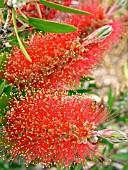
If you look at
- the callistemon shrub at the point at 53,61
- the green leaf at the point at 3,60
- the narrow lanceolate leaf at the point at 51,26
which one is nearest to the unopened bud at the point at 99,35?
the callistemon shrub at the point at 53,61

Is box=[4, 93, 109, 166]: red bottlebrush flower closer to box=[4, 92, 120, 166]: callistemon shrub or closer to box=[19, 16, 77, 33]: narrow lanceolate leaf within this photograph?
box=[4, 92, 120, 166]: callistemon shrub

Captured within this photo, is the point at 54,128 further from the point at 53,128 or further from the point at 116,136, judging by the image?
the point at 116,136

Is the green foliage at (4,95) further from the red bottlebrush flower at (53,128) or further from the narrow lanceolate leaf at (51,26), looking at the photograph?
the narrow lanceolate leaf at (51,26)

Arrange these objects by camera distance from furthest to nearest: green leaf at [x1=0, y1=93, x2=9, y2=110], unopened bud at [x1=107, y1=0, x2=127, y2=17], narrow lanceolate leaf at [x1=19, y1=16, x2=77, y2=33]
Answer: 1. unopened bud at [x1=107, y1=0, x2=127, y2=17]
2. green leaf at [x1=0, y1=93, x2=9, y2=110]
3. narrow lanceolate leaf at [x1=19, y1=16, x2=77, y2=33]

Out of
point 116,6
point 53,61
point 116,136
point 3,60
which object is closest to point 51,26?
point 53,61

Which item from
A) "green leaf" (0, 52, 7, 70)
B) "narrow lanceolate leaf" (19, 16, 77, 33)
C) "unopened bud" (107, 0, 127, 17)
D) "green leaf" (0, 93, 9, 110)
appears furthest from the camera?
"unopened bud" (107, 0, 127, 17)

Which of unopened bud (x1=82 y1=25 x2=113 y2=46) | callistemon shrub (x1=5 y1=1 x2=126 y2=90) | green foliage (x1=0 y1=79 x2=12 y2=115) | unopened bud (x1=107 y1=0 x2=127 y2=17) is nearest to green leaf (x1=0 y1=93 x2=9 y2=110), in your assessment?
green foliage (x1=0 y1=79 x2=12 y2=115)

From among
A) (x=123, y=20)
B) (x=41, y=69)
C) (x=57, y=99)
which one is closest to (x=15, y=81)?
(x=41, y=69)
